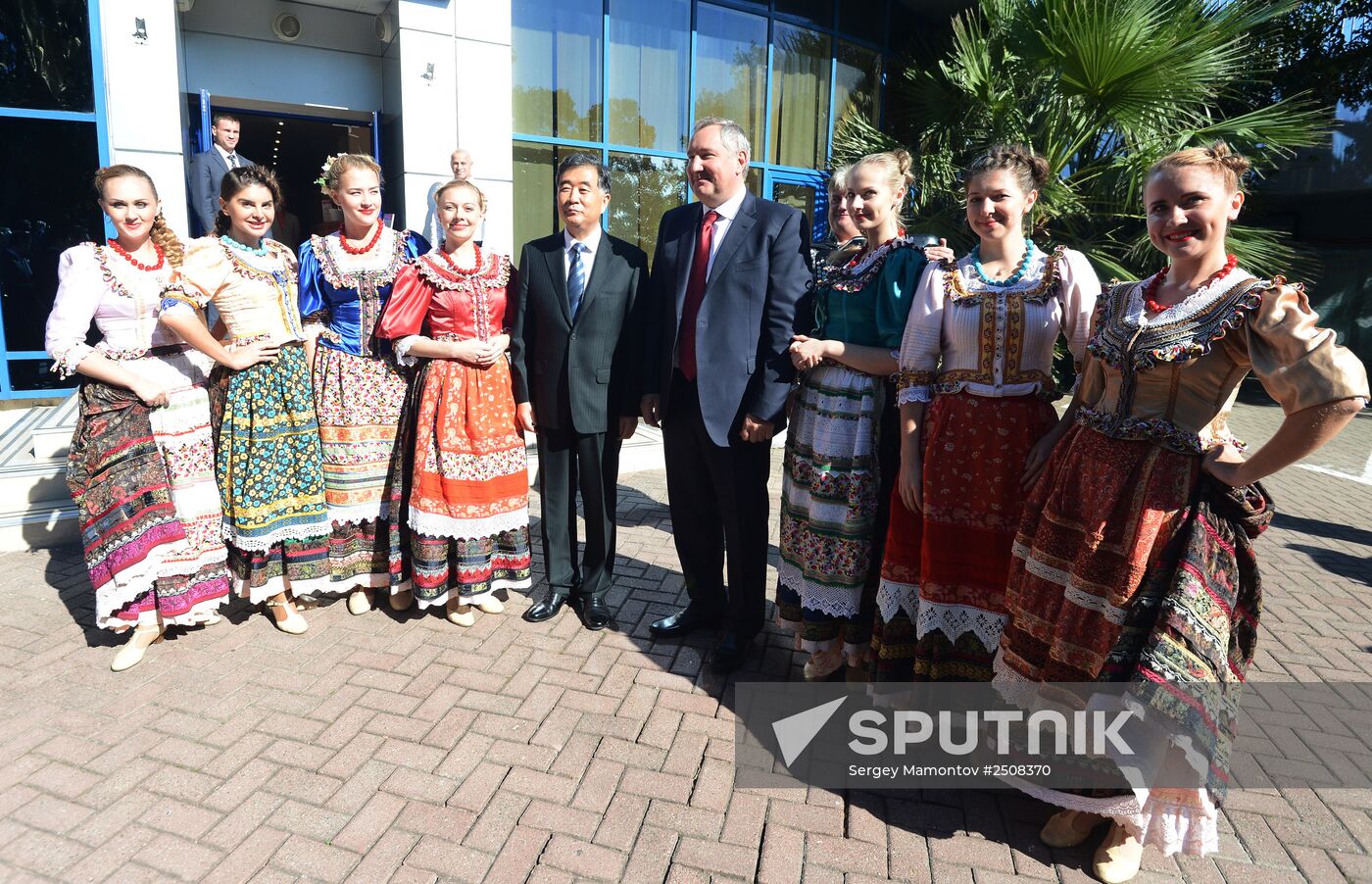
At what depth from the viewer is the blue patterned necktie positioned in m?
3.47

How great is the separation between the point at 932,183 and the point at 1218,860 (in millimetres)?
7097

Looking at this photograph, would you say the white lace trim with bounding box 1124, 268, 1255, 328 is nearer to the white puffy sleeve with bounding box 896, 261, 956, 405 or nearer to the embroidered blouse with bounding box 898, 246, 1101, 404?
the embroidered blouse with bounding box 898, 246, 1101, 404

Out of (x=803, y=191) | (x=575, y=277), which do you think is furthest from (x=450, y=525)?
(x=803, y=191)

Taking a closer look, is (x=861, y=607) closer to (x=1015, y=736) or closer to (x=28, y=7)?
(x=1015, y=736)

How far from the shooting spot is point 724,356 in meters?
3.07

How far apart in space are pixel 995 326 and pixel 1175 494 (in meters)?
0.73

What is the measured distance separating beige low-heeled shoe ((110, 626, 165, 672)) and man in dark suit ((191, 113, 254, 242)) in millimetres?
4098

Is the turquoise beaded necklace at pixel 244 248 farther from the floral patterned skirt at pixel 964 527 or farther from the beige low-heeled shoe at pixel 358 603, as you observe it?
the floral patterned skirt at pixel 964 527

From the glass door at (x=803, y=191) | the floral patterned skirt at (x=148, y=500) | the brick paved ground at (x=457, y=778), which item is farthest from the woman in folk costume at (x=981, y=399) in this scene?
the glass door at (x=803, y=191)

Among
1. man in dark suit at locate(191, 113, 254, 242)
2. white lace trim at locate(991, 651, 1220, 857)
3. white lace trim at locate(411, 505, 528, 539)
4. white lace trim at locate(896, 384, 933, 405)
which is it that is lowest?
white lace trim at locate(991, 651, 1220, 857)

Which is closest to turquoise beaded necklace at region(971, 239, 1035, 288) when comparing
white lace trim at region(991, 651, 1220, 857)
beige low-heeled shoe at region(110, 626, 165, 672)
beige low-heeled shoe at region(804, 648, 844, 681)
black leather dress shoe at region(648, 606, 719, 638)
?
white lace trim at region(991, 651, 1220, 857)

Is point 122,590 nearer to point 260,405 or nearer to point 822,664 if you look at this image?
point 260,405

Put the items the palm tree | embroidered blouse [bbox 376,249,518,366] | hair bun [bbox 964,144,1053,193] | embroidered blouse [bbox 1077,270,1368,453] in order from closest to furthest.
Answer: embroidered blouse [bbox 1077,270,1368,453]
hair bun [bbox 964,144,1053,193]
embroidered blouse [bbox 376,249,518,366]
the palm tree

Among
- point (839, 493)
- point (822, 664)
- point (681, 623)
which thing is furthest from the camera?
point (681, 623)
